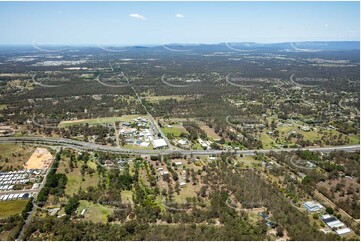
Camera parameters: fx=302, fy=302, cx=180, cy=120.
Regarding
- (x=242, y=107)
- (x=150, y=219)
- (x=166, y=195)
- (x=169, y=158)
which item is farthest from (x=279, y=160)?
(x=242, y=107)

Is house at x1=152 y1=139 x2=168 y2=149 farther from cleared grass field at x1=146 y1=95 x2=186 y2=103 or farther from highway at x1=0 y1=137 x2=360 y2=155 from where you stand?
cleared grass field at x1=146 y1=95 x2=186 y2=103

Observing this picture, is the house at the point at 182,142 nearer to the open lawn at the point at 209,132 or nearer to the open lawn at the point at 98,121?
the open lawn at the point at 209,132

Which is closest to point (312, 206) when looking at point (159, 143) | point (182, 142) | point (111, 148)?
point (182, 142)

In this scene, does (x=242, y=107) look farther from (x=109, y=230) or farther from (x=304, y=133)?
(x=109, y=230)

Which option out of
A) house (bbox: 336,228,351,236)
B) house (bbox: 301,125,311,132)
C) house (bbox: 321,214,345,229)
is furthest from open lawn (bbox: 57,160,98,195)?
house (bbox: 301,125,311,132)

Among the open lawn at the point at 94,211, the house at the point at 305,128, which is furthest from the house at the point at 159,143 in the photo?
the house at the point at 305,128

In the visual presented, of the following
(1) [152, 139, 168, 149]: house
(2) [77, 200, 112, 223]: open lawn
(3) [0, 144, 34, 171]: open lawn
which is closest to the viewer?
(2) [77, 200, 112, 223]: open lawn
